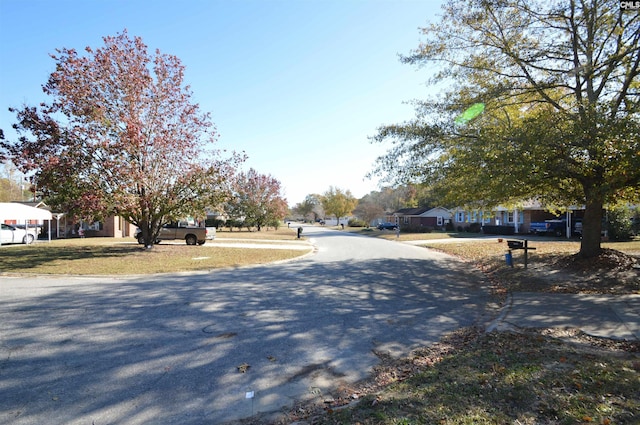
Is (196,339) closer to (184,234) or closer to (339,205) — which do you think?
(184,234)

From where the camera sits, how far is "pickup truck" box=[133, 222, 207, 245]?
77.0ft

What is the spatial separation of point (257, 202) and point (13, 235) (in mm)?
31084

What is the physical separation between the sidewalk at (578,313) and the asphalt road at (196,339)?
0.71 meters

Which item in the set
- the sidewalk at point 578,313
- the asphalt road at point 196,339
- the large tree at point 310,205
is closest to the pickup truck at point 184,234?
the asphalt road at point 196,339

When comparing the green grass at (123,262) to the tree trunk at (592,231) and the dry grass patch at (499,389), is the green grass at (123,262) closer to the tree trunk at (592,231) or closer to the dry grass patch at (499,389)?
the dry grass patch at (499,389)

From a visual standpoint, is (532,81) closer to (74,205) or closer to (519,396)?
(519,396)

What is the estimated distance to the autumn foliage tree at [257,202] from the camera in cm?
5266

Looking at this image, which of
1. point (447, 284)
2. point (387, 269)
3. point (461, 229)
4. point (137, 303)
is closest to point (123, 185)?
point (137, 303)

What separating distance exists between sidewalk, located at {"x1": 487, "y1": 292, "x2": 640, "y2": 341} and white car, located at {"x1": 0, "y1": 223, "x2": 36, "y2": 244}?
29.6 metres

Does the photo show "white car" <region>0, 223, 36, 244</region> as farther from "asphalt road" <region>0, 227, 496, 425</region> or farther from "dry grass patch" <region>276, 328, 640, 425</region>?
"dry grass patch" <region>276, 328, 640, 425</region>

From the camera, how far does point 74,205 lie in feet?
49.8

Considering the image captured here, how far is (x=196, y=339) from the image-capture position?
17.8 ft

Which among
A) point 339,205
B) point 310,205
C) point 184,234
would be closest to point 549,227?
point 184,234

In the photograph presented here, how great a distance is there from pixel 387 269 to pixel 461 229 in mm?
33388
